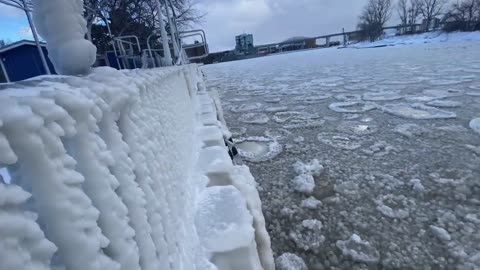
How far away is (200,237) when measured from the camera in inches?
41.2

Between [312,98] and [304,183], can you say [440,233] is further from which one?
[312,98]

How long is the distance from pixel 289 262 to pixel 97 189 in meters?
1.22

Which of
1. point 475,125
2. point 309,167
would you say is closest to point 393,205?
point 309,167

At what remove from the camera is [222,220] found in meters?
1.12

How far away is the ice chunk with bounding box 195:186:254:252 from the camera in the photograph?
1016mm

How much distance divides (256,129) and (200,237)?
2771 millimetres

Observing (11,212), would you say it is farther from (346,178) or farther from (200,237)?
(346,178)

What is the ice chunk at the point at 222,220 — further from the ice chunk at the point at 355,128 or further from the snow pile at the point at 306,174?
the ice chunk at the point at 355,128

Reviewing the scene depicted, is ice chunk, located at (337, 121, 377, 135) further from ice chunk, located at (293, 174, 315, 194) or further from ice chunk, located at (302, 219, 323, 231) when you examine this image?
ice chunk, located at (302, 219, 323, 231)

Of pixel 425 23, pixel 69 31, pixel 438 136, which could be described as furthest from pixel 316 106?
pixel 425 23

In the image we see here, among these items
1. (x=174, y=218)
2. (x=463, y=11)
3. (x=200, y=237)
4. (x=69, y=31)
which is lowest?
(x=200, y=237)

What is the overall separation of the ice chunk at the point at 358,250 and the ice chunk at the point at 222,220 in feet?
2.25

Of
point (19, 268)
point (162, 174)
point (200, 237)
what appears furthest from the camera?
point (200, 237)

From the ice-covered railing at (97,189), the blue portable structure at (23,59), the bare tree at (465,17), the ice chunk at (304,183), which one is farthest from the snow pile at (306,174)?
the bare tree at (465,17)
